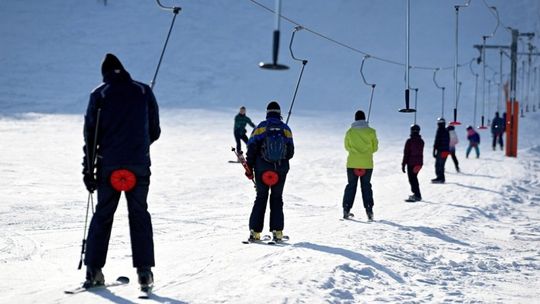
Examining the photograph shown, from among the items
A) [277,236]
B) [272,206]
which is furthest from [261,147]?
[277,236]

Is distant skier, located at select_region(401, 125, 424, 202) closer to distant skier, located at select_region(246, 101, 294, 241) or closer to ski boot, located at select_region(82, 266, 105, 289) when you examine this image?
distant skier, located at select_region(246, 101, 294, 241)

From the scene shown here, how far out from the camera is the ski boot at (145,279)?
5656mm

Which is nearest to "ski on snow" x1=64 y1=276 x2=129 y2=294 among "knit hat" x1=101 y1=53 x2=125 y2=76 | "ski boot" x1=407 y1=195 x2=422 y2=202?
"knit hat" x1=101 y1=53 x2=125 y2=76

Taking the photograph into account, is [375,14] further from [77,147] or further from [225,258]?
[225,258]

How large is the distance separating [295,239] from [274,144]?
53.2 inches

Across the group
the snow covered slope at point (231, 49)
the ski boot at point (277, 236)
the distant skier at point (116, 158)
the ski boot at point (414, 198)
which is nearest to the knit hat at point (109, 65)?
the distant skier at point (116, 158)

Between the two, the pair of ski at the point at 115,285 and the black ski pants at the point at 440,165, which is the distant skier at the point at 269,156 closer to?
the pair of ski at the point at 115,285

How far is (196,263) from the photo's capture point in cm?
712

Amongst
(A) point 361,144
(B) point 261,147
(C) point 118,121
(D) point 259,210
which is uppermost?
(C) point 118,121

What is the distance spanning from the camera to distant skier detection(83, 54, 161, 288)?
5.64 metres

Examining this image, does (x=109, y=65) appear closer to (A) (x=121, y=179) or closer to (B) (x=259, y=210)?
(A) (x=121, y=179)

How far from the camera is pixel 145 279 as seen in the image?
5684 mm

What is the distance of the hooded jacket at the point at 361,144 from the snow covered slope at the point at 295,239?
94 cm

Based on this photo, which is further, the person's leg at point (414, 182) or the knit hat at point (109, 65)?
the person's leg at point (414, 182)
